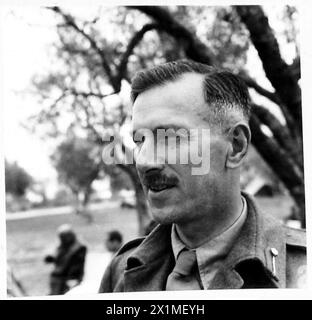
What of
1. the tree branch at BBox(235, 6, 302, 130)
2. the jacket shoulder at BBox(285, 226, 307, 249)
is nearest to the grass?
the tree branch at BBox(235, 6, 302, 130)

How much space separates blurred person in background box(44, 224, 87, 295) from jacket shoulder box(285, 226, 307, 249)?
95 centimetres

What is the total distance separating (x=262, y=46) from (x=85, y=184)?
42.3 inches

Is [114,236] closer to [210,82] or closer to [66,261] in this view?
[66,261]

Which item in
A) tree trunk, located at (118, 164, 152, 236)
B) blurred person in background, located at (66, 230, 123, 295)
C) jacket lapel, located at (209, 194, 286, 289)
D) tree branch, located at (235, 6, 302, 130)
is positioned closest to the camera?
jacket lapel, located at (209, 194, 286, 289)

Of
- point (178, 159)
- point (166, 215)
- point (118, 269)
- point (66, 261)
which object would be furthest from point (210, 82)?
point (66, 261)

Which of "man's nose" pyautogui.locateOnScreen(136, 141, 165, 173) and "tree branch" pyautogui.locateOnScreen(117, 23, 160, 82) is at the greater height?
"tree branch" pyautogui.locateOnScreen(117, 23, 160, 82)

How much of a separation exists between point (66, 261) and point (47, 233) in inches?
20.4

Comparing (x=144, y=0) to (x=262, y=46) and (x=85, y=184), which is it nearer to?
(x=262, y=46)

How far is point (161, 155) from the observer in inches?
51.9

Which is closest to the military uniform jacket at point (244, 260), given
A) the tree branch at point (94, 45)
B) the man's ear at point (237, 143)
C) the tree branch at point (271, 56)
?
the man's ear at point (237, 143)

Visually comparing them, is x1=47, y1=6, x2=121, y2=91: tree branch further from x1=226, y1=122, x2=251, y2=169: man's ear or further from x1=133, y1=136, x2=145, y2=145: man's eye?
x1=226, y1=122, x2=251, y2=169: man's ear

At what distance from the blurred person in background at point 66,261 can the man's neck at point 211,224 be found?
796mm

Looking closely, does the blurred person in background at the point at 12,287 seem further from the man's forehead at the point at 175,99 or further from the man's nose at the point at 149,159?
the man's forehead at the point at 175,99

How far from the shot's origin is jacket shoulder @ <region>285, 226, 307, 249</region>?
1288 millimetres
